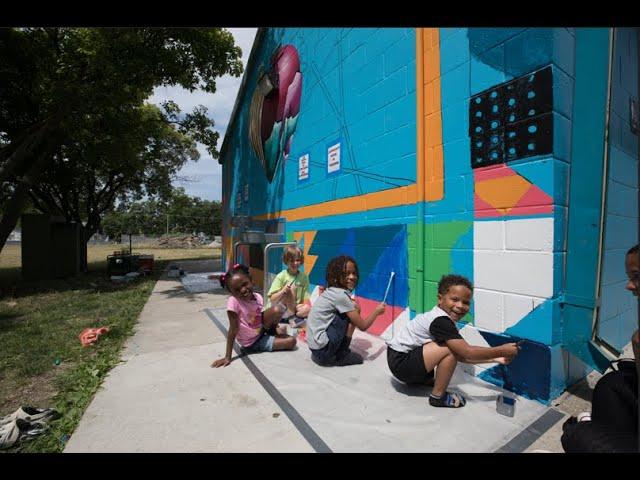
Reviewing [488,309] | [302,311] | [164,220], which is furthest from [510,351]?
[164,220]

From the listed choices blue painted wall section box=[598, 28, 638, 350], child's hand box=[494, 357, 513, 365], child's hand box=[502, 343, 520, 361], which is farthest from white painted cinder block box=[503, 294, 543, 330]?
blue painted wall section box=[598, 28, 638, 350]

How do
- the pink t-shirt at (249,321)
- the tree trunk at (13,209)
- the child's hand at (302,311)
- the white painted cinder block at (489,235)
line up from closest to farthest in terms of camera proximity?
the white painted cinder block at (489,235)
the pink t-shirt at (249,321)
the child's hand at (302,311)
the tree trunk at (13,209)

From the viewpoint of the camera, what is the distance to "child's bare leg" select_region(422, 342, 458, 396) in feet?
7.36

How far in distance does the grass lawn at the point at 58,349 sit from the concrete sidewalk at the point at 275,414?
18cm

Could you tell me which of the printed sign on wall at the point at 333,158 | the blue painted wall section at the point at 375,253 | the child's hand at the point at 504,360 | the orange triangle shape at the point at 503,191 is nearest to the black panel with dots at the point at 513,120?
the orange triangle shape at the point at 503,191

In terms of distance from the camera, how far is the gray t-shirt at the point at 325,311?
2.97 metres

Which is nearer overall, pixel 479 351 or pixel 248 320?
pixel 479 351

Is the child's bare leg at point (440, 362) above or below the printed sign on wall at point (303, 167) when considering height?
below

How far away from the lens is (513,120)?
2.46 meters

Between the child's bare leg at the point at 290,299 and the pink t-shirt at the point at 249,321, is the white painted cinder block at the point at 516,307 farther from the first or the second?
the child's bare leg at the point at 290,299

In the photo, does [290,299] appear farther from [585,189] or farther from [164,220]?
[164,220]

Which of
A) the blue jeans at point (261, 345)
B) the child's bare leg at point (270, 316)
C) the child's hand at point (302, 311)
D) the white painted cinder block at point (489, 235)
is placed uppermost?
the white painted cinder block at point (489, 235)

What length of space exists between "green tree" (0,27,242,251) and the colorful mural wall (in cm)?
578

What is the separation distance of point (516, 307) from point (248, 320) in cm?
244
